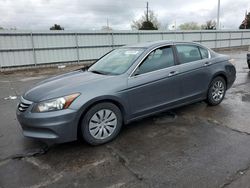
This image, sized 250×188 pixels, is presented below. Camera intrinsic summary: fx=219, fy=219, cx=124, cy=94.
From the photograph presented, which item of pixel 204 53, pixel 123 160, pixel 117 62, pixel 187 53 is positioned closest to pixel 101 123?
pixel 123 160

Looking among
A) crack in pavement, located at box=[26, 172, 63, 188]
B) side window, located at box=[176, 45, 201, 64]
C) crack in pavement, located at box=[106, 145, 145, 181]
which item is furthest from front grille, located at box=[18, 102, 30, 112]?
side window, located at box=[176, 45, 201, 64]

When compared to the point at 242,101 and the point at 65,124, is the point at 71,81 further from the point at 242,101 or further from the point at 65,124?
the point at 242,101

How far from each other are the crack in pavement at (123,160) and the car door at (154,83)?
702mm

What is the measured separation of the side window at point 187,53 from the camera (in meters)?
4.39

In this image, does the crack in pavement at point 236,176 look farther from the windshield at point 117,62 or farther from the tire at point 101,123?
the windshield at point 117,62

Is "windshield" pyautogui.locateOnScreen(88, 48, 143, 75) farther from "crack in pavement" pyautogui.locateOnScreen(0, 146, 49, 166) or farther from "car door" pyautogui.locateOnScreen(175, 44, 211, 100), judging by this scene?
"crack in pavement" pyautogui.locateOnScreen(0, 146, 49, 166)

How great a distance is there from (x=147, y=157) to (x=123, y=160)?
34 cm

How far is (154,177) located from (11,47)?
12.1m

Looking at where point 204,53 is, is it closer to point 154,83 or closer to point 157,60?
point 157,60

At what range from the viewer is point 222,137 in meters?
3.55

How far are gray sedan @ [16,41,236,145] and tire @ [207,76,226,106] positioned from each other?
0.07ft

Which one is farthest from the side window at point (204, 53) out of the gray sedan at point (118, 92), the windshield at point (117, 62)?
the windshield at point (117, 62)

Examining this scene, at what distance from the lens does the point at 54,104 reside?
10.1ft

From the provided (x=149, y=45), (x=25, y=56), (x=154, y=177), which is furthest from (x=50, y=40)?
(x=154, y=177)
